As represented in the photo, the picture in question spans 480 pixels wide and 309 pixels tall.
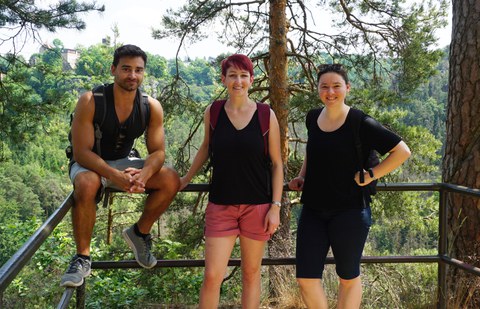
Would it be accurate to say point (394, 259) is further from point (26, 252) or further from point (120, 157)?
point (26, 252)

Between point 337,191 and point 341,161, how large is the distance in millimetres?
148

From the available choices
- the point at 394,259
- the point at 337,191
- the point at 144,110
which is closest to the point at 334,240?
the point at 337,191

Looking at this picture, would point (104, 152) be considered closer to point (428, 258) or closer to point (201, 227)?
point (428, 258)

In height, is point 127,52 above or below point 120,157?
above

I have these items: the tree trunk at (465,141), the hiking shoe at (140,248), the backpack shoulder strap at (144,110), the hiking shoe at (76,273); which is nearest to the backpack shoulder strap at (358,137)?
the backpack shoulder strap at (144,110)

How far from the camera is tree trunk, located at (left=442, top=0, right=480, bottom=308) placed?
393 cm

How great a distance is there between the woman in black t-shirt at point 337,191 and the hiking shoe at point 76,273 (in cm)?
105

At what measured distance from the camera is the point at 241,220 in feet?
8.66

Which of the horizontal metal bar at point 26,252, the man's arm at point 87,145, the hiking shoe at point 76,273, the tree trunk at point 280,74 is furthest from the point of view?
the tree trunk at point 280,74

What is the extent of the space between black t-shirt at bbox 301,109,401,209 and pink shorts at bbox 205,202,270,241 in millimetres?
289

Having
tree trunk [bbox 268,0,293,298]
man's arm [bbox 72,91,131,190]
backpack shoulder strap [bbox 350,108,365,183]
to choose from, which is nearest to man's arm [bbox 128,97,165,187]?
man's arm [bbox 72,91,131,190]

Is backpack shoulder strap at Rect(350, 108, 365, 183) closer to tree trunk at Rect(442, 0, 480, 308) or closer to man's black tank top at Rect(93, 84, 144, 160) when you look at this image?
man's black tank top at Rect(93, 84, 144, 160)

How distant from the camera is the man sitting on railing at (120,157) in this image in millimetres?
2588

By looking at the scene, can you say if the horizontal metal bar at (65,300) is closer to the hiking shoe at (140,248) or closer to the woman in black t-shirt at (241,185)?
the hiking shoe at (140,248)
